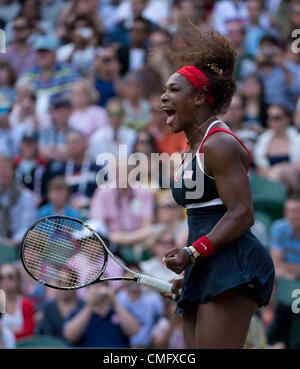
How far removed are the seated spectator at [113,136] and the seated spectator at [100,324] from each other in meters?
2.06

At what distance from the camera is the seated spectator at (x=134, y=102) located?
828cm

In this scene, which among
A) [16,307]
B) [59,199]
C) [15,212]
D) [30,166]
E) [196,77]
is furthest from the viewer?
[30,166]

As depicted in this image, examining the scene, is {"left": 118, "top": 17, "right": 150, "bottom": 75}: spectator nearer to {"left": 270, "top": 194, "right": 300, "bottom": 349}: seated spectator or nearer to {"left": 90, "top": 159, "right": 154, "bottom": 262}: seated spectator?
{"left": 90, "top": 159, "right": 154, "bottom": 262}: seated spectator

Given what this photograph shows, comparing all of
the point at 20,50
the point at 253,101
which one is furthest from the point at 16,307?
the point at 20,50

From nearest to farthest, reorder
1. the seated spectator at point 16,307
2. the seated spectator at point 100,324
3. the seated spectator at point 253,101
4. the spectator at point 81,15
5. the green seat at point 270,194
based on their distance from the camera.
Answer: the seated spectator at point 100,324 → the seated spectator at point 16,307 → the green seat at point 270,194 → the seated spectator at point 253,101 → the spectator at point 81,15

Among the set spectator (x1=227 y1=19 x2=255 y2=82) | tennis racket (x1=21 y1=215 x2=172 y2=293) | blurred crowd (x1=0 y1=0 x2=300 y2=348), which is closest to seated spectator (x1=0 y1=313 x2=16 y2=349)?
blurred crowd (x1=0 y1=0 x2=300 y2=348)

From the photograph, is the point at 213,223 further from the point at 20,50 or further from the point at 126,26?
the point at 20,50

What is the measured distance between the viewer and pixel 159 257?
6590 millimetres

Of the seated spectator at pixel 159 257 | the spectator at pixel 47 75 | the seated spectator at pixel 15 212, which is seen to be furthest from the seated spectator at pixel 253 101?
the seated spectator at pixel 15 212

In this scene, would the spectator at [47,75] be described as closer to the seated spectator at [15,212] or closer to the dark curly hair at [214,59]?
the seated spectator at [15,212]

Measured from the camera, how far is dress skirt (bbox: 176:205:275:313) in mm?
3074

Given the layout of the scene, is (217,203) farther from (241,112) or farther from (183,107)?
(241,112)

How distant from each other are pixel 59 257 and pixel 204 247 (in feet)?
3.71
